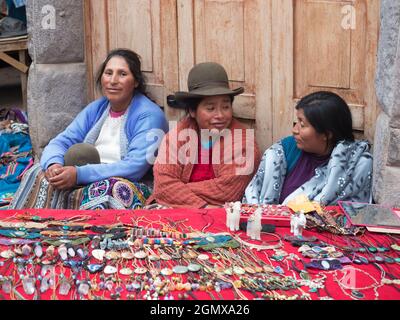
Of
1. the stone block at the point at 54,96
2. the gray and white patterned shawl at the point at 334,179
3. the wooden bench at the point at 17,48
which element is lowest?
the gray and white patterned shawl at the point at 334,179

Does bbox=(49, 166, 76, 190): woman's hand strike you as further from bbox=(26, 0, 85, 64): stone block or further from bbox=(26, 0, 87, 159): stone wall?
bbox=(26, 0, 85, 64): stone block

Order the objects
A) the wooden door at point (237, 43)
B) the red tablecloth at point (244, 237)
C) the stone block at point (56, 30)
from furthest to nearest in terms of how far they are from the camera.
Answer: the stone block at point (56, 30) < the wooden door at point (237, 43) < the red tablecloth at point (244, 237)

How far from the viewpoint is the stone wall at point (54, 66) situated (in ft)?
18.0

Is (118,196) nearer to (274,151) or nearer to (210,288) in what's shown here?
(274,151)

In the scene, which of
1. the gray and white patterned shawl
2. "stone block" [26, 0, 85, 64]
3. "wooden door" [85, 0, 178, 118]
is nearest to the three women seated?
the gray and white patterned shawl

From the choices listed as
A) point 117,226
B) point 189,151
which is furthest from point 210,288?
point 189,151

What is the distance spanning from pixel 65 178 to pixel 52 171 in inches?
5.3

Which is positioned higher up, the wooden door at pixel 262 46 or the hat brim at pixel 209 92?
the wooden door at pixel 262 46

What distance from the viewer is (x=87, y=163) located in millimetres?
4930

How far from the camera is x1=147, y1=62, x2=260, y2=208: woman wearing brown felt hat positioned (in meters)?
4.37

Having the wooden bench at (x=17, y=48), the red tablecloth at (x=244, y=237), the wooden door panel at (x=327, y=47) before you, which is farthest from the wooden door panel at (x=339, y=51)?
the wooden bench at (x=17, y=48)

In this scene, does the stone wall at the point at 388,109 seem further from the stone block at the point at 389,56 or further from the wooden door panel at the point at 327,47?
the wooden door panel at the point at 327,47

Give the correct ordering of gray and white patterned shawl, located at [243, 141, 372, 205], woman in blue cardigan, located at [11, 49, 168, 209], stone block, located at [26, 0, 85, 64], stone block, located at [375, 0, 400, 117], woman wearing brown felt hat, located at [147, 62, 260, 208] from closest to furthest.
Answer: stone block, located at [375, 0, 400, 117], gray and white patterned shawl, located at [243, 141, 372, 205], woman wearing brown felt hat, located at [147, 62, 260, 208], woman in blue cardigan, located at [11, 49, 168, 209], stone block, located at [26, 0, 85, 64]

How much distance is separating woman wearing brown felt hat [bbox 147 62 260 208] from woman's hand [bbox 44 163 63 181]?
2.30 feet
